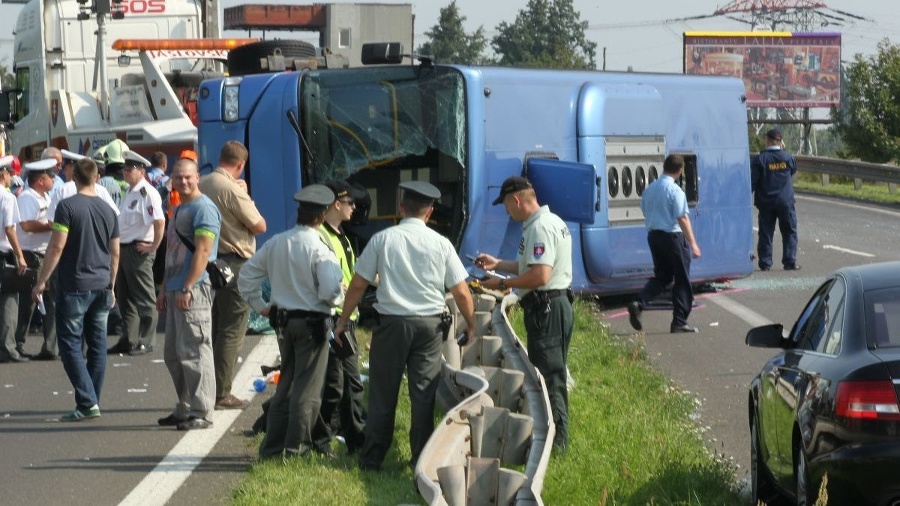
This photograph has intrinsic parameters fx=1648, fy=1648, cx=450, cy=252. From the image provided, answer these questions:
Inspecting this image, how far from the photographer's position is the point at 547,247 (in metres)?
9.33

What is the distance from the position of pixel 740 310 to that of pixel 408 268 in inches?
350

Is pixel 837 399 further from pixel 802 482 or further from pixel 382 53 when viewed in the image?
pixel 382 53

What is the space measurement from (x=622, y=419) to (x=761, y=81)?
7000cm

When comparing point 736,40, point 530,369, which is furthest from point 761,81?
point 530,369

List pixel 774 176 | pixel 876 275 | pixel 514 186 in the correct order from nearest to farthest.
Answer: pixel 876 275 < pixel 514 186 < pixel 774 176

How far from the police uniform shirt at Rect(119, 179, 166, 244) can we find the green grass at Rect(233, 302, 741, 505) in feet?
13.5

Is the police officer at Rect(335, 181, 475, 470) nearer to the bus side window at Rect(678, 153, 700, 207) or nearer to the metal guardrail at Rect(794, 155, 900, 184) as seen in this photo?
the bus side window at Rect(678, 153, 700, 207)

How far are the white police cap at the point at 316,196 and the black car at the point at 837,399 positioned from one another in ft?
8.09

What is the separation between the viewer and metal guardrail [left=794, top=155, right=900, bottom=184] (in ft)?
113

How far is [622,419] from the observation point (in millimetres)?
10219

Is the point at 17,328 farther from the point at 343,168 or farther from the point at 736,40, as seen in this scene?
the point at 736,40

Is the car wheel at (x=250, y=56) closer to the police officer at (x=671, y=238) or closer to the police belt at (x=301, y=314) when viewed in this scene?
the police officer at (x=671, y=238)

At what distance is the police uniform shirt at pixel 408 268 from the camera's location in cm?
869

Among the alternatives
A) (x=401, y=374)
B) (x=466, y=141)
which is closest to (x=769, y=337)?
(x=401, y=374)
